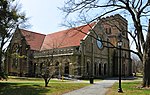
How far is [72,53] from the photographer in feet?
145

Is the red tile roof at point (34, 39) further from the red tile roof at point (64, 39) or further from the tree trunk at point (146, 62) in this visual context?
the tree trunk at point (146, 62)

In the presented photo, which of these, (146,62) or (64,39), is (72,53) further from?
(146,62)

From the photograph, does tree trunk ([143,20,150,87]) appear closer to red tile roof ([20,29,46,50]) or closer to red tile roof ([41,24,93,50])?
red tile roof ([41,24,93,50])

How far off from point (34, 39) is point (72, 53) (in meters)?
17.8

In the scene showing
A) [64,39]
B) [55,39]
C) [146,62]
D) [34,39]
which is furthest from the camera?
[34,39]

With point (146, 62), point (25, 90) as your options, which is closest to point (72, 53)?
point (146, 62)

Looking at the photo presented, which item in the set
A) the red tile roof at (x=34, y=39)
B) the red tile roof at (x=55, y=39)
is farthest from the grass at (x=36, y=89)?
the red tile roof at (x=34, y=39)

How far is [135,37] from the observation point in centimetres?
2509

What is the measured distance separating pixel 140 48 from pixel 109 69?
30.6 meters

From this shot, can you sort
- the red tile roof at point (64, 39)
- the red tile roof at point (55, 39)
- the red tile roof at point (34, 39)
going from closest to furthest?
the red tile roof at point (64, 39) < the red tile roof at point (55, 39) < the red tile roof at point (34, 39)

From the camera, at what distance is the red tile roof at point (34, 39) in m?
56.8

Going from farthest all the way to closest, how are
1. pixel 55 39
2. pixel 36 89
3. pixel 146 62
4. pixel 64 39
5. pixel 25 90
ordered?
pixel 55 39, pixel 64 39, pixel 146 62, pixel 36 89, pixel 25 90

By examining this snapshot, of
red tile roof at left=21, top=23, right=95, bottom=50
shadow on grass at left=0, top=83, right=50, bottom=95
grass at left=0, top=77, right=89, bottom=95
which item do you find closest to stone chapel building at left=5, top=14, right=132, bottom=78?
red tile roof at left=21, top=23, right=95, bottom=50

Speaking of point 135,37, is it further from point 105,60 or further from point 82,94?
point 105,60
